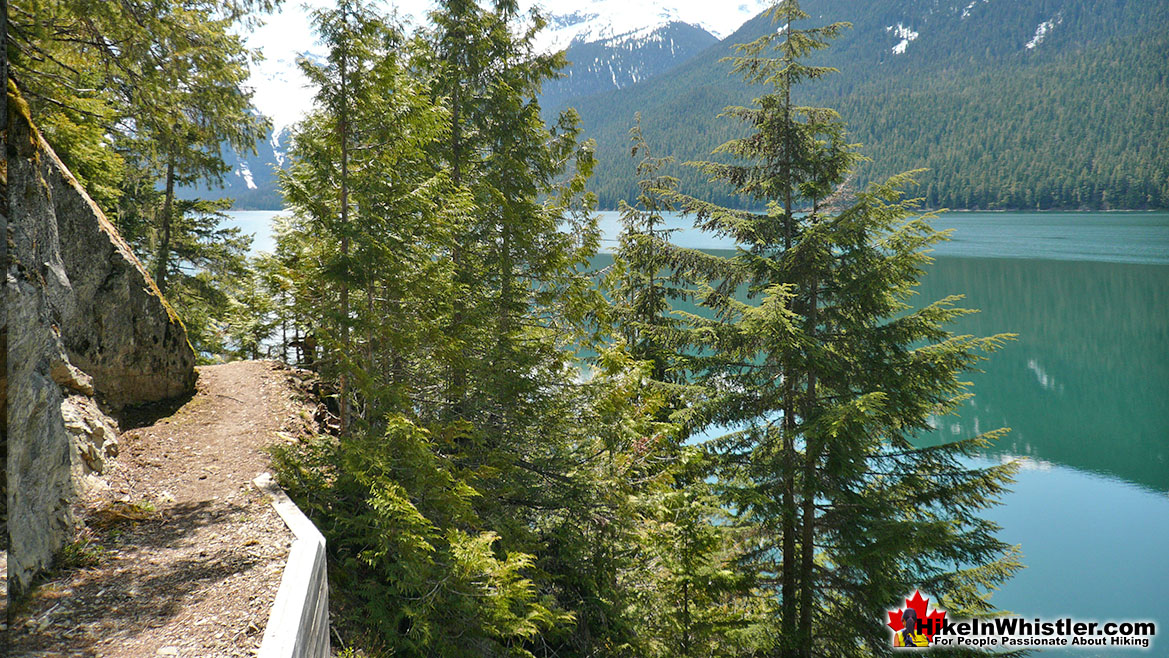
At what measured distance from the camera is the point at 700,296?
1055cm

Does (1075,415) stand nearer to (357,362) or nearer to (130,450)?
(357,362)

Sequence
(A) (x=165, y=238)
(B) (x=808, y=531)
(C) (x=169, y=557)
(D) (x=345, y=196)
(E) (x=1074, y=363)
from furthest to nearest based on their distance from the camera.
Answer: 1. (E) (x=1074, y=363)
2. (A) (x=165, y=238)
3. (B) (x=808, y=531)
4. (D) (x=345, y=196)
5. (C) (x=169, y=557)

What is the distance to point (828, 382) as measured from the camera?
9.52 meters

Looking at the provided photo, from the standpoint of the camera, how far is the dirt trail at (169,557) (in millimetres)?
4480

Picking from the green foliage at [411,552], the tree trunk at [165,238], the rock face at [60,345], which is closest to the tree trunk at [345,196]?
the green foliage at [411,552]

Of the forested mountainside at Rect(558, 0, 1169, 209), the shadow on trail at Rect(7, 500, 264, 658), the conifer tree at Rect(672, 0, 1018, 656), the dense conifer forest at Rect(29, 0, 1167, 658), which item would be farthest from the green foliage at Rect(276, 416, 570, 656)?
the forested mountainside at Rect(558, 0, 1169, 209)

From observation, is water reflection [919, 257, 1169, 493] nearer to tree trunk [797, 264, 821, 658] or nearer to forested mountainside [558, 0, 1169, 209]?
tree trunk [797, 264, 821, 658]

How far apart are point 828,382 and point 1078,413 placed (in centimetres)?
3109

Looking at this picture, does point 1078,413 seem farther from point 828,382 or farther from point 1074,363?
point 828,382

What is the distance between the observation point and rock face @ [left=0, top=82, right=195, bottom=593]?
15.9ft

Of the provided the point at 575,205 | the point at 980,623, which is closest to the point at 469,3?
the point at 575,205

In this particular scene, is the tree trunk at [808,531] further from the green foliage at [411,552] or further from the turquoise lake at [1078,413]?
the green foliage at [411,552]

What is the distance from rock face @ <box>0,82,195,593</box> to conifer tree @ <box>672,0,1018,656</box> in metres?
7.49

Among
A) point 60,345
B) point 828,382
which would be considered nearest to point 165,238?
point 60,345
